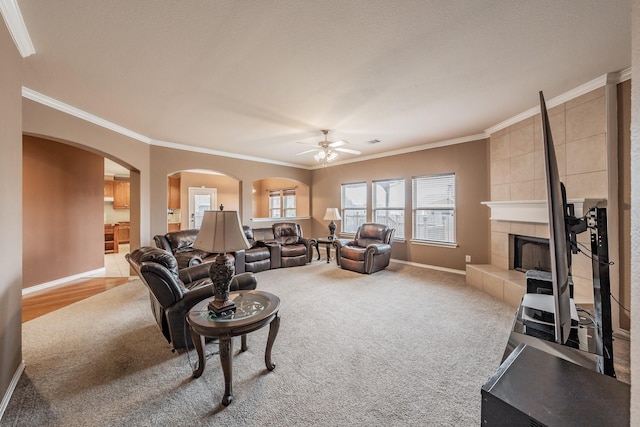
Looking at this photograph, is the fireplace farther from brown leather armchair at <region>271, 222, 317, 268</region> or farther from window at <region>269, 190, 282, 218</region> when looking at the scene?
window at <region>269, 190, 282, 218</region>

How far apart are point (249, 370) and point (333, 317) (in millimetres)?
1226

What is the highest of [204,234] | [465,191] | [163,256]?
[465,191]

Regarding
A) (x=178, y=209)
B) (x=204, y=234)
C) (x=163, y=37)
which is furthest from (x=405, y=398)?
(x=178, y=209)

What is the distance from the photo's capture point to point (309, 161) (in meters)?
7.06

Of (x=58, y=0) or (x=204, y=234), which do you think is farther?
(x=204, y=234)

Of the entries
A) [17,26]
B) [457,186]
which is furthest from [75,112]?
[457,186]

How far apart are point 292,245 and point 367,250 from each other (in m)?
1.90

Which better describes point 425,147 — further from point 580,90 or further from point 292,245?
point 292,245

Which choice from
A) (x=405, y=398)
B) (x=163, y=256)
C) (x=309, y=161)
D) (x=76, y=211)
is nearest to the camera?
(x=405, y=398)

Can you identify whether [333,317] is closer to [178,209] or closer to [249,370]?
[249,370]

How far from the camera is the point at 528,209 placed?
3467 millimetres

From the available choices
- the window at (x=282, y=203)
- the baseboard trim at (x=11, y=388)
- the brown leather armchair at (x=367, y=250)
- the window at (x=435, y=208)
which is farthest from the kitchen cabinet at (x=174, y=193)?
the window at (x=435, y=208)

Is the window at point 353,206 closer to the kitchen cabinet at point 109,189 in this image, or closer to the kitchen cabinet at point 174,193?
the kitchen cabinet at point 174,193

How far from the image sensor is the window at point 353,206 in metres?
6.71
